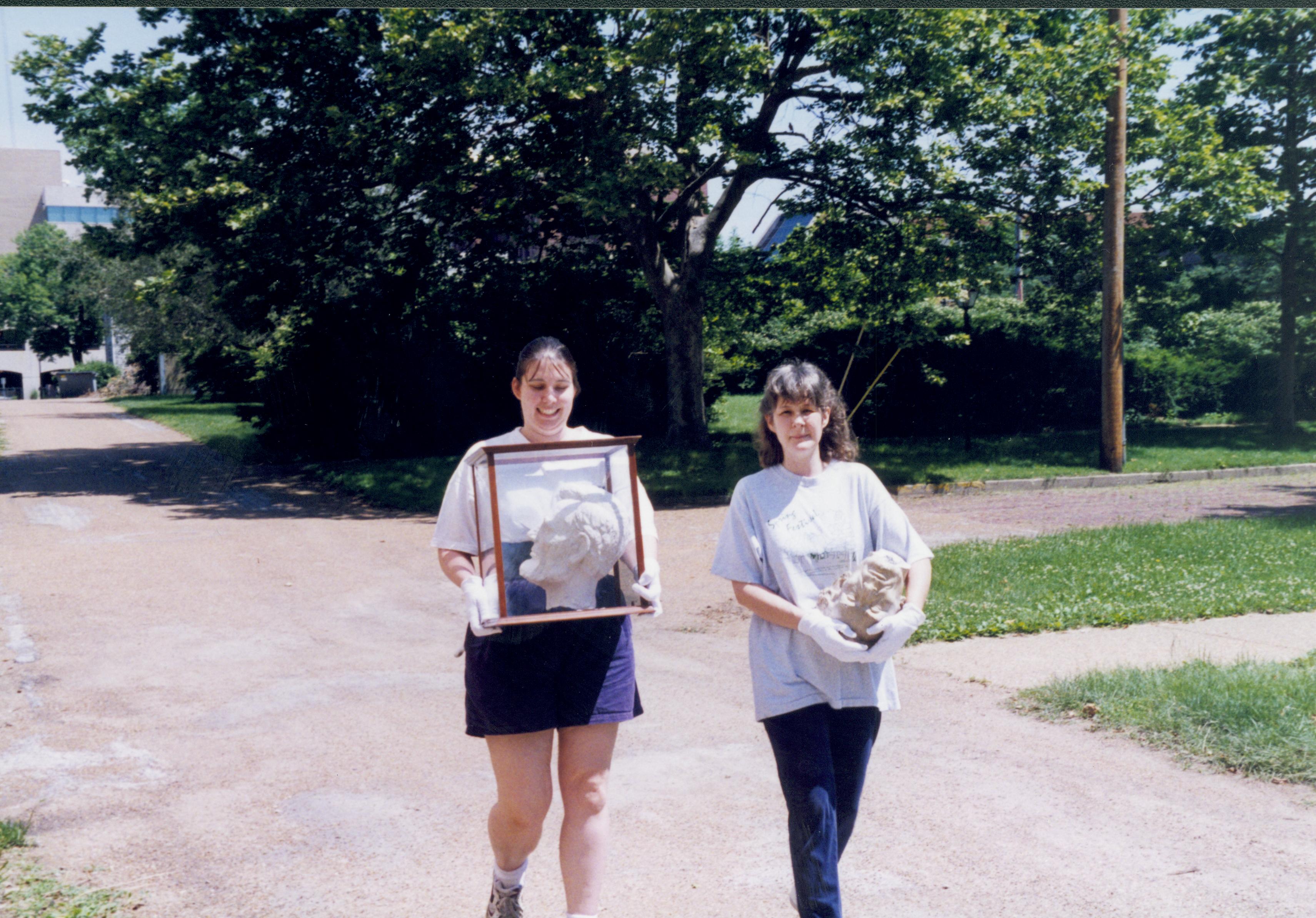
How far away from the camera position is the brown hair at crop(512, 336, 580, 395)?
3379 millimetres

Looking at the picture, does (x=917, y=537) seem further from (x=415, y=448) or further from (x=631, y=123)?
(x=415, y=448)

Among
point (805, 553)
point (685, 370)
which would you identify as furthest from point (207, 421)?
point (805, 553)

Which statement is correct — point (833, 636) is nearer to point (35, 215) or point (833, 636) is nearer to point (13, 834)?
point (13, 834)

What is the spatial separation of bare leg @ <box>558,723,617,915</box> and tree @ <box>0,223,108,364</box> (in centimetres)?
3934

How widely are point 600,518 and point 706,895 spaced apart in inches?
60.2

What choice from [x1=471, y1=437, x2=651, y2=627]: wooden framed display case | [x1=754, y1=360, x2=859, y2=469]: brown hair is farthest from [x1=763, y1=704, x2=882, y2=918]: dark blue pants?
[x1=754, y1=360, x2=859, y2=469]: brown hair

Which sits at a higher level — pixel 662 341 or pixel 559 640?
pixel 662 341

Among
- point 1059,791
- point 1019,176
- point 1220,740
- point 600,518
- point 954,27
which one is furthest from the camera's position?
point 1019,176

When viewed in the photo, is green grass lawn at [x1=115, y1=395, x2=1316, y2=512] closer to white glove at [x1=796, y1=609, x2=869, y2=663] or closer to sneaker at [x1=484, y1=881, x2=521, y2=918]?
sneaker at [x1=484, y1=881, x2=521, y2=918]

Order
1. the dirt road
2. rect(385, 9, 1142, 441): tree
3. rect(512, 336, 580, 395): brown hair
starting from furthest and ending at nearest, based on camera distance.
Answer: rect(385, 9, 1142, 441): tree, the dirt road, rect(512, 336, 580, 395): brown hair

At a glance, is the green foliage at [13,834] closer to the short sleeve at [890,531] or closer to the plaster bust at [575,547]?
the plaster bust at [575,547]

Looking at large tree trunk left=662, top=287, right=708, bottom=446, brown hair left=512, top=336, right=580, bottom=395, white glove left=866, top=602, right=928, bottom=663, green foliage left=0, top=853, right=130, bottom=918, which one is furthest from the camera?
large tree trunk left=662, top=287, right=708, bottom=446

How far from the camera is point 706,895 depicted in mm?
3859

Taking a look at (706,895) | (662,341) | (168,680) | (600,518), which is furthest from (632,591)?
(662,341)
